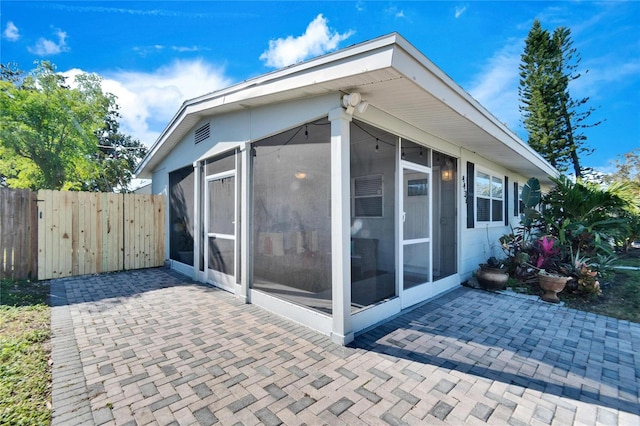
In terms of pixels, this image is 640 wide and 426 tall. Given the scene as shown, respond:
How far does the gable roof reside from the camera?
8.49 ft

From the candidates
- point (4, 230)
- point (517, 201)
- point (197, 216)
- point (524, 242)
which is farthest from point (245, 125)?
point (517, 201)

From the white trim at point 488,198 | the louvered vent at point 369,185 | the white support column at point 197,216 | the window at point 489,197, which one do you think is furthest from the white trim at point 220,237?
the window at point 489,197

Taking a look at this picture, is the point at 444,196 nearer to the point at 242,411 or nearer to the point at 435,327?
the point at 435,327

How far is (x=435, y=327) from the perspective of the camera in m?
3.59

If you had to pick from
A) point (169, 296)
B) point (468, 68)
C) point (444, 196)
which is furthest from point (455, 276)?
point (468, 68)

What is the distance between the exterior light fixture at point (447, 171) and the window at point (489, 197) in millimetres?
1147

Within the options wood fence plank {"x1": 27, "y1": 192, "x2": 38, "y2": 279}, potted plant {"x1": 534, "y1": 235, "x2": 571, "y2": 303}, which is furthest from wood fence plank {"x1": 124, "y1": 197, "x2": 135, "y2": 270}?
potted plant {"x1": 534, "y1": 235, "x2": 571, "y2": 303}

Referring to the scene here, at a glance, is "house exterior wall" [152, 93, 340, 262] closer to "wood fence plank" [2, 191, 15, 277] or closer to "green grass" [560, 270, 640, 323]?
"wood fence plank" [2, 191, 15, 277]

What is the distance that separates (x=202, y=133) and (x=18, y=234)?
4212 millimetres

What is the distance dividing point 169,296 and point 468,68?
9419 mm

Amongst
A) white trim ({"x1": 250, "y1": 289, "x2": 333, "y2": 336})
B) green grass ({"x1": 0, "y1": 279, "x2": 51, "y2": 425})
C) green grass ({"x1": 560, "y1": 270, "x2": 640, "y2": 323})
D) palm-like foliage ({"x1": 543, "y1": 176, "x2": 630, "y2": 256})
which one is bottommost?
green grass ({"x1": 560, "y1": 270, "x2": 640, "y2": 323})

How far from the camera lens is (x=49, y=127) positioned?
9.44m

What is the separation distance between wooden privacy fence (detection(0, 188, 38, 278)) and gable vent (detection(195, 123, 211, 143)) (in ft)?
11.6

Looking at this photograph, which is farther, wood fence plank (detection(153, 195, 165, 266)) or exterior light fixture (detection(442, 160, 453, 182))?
wood fence plank (detection(153, 195, 165, 266))
